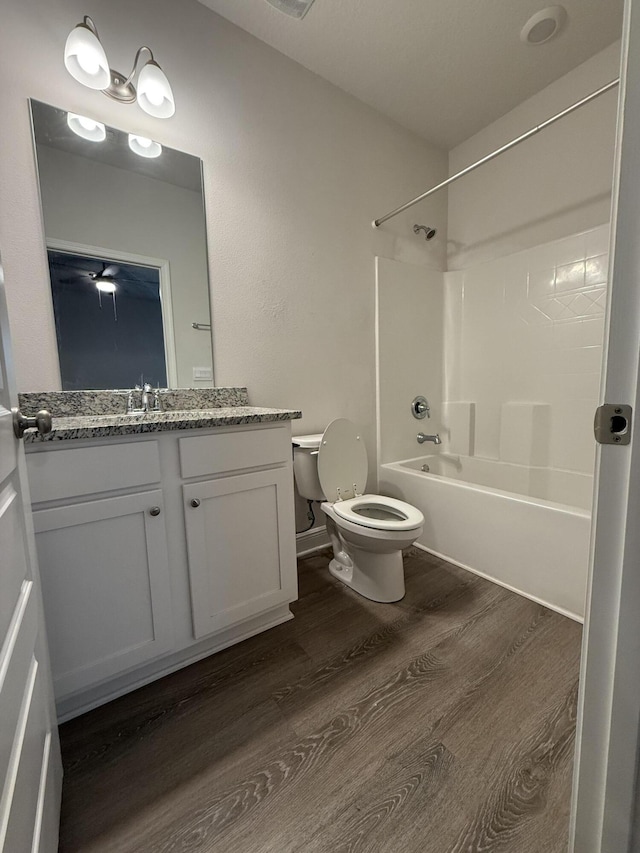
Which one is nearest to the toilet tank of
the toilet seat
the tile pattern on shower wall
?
the toilet seat

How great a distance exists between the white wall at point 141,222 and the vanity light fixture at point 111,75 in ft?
0.81

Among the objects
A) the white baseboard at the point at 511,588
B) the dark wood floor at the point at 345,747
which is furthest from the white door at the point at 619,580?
the white baseboard at the point at 511,588

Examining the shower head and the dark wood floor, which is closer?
the dark wood floor

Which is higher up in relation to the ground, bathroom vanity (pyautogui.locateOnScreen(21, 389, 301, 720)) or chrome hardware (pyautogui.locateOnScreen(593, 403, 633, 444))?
chrome hardware (pyautogui.locateOnScreen(593, 403, 633, 444))

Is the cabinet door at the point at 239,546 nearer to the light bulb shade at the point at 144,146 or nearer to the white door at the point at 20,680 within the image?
the white door at the point at 20,680

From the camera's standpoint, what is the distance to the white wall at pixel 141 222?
4.43ft

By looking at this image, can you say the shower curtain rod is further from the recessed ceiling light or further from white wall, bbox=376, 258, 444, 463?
the recessed ceiling light

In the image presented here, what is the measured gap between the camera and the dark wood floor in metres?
0.83

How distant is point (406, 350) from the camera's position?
8.06ft

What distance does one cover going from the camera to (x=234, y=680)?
125 cm

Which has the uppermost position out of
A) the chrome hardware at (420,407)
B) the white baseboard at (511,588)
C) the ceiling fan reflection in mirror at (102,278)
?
the ceiling fan reflection in mirror at (102,278)

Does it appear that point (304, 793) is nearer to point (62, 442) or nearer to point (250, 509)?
point (250, 509)

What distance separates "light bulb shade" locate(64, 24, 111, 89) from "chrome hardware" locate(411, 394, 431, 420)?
2181 mm

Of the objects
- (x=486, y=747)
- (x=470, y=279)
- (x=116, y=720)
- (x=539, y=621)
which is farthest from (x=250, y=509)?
(x=470, y=279)
